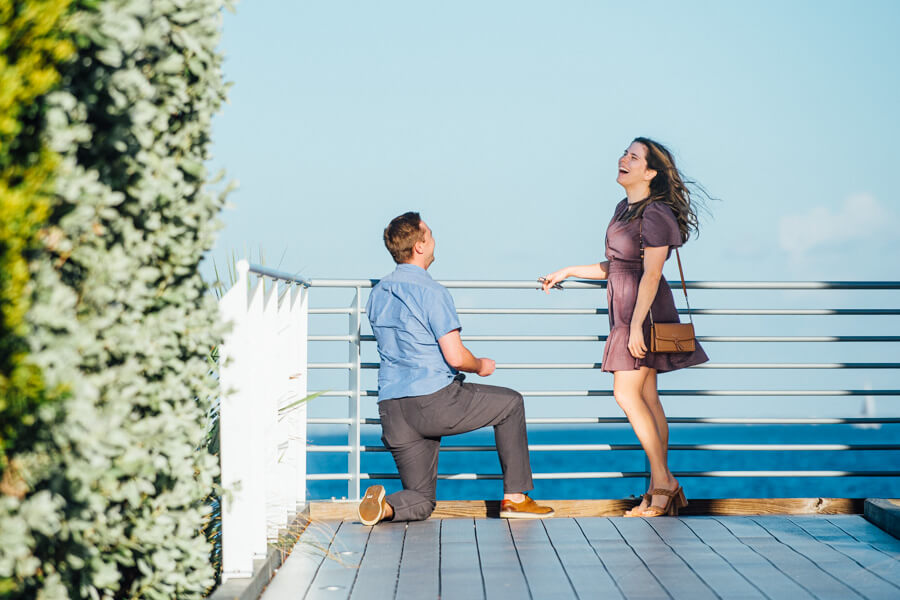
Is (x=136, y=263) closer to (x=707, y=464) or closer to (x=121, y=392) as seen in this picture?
(x=121, y=392)

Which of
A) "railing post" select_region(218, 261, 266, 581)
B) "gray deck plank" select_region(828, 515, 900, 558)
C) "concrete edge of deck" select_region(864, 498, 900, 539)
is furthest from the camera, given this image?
"concrete edge of deck" select_region(864, 498, 900, 539)

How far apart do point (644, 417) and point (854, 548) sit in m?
1.09

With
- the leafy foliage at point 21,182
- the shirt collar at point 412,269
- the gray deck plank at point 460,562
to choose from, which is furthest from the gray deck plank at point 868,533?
the leafy foliage at point 21,182

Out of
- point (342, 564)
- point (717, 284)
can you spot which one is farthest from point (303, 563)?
point (717, 284)

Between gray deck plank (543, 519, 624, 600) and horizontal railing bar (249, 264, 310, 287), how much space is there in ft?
4.59

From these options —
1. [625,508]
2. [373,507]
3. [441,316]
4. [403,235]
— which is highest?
[403,235]

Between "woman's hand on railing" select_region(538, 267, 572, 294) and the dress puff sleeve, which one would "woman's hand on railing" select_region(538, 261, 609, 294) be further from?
the dress puff sleeve

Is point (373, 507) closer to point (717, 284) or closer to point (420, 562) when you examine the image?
point (420, 562)

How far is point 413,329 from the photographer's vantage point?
464 cm

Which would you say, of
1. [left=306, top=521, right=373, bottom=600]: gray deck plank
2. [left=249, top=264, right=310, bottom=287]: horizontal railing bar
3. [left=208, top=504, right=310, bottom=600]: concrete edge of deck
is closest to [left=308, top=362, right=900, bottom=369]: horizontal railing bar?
[left=249, top=264, right=310, bottom=287]: horizontal railing bar

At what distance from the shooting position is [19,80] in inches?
72.0

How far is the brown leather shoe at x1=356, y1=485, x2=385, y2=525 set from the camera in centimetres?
448

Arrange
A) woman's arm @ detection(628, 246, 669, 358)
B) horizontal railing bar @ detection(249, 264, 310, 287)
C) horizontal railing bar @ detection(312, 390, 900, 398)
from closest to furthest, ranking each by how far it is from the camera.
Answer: horizontal railing bar @ detection(249, 264, 310, 287)
woman's arm @ detection(628, 246, 669, 358)
horizontal railing bar @ detection(312, 390, 900, 398)

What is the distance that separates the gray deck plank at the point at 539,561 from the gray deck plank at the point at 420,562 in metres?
→ 0.30
